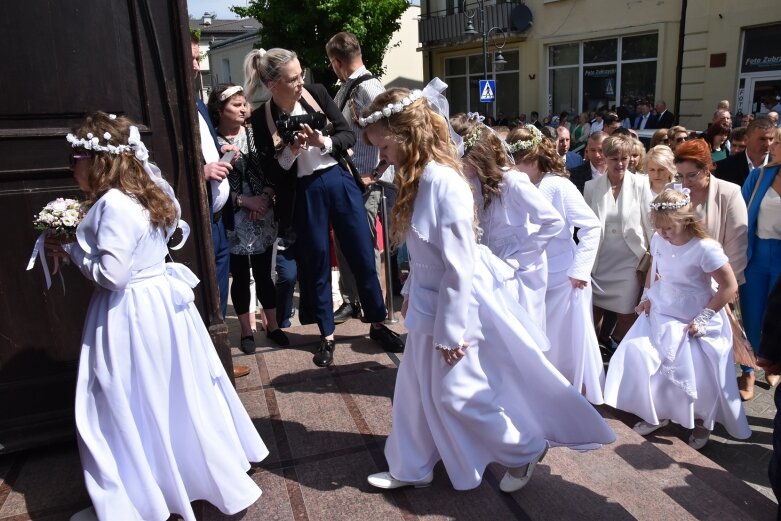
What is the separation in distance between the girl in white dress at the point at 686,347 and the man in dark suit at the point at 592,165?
6.80ft

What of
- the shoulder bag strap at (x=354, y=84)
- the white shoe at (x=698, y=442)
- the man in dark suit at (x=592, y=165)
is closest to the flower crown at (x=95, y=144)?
the shoulder bag strap at (x=354, y=84)

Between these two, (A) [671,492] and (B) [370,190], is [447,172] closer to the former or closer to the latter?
(A) [671,492]

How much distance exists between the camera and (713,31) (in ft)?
47.3

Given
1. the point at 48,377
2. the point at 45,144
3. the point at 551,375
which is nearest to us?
the point at 551,375

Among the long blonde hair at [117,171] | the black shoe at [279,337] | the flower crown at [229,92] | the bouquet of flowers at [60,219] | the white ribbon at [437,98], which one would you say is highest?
the flower crown at [229,92]

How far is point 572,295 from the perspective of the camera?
415 centimetres

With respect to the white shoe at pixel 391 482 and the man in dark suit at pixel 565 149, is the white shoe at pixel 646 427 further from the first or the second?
the man in dark suit at pixel 565 149

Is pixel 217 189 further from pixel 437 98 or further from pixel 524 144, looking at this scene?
pixel 524 144

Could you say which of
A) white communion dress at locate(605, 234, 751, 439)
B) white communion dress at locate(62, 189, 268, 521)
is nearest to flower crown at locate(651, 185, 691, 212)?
white communion dress at locate(605, 234, 751, 439)

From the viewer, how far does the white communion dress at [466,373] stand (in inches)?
101

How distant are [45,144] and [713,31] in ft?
50.5

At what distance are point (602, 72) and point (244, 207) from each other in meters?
16.5

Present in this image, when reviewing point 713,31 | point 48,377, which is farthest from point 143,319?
point 713,31

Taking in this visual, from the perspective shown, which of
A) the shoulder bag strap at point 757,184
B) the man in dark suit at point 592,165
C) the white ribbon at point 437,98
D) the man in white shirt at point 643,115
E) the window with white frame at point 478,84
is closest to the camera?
the white ribbon at point 437,98
